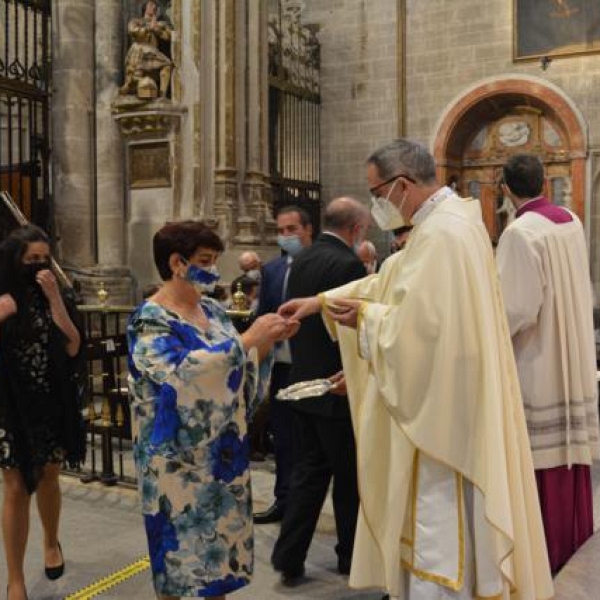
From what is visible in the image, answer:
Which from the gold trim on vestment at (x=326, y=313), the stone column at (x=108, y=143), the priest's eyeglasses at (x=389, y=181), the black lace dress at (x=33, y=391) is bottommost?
the black lace dress at (x=33, y=391)

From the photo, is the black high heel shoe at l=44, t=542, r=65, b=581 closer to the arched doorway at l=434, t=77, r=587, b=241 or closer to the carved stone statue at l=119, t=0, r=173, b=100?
the carved stone statue at l=119, t=0, r=173, b=100

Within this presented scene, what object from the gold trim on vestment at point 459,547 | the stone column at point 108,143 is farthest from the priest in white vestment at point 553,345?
the stone column at point 108,143

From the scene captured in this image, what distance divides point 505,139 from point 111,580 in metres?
10.4

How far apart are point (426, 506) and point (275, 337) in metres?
0.74

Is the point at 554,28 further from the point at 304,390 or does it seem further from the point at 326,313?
the point at 304,390

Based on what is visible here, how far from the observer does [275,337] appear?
2711 mm

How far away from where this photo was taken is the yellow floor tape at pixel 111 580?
139 inches

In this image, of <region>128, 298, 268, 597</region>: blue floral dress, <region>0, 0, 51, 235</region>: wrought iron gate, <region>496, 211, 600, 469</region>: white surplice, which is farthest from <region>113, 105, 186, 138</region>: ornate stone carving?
<region>128, 298, 268, 597</region>: blue floral dress

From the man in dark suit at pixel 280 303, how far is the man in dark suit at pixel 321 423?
662 mm

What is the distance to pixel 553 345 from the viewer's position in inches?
145

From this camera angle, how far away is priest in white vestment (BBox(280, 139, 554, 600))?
246 centimetres

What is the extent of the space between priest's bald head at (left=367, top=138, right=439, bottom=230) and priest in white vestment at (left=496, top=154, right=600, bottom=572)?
41.3 inches

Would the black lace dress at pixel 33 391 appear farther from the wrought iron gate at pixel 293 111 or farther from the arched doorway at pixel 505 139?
the arched doorway at pixel 505 139

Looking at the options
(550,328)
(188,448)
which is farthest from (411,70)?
(188,448)
